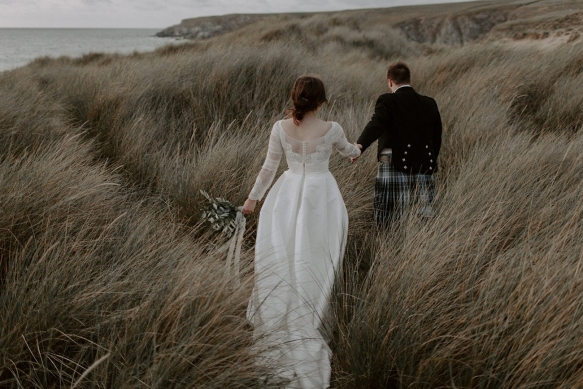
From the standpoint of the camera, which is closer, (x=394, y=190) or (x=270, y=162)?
(x=270, y=162)

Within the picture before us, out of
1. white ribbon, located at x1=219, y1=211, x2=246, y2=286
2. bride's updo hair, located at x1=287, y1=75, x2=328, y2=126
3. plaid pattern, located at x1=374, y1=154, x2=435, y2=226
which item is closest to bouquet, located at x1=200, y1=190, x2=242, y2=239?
white ribbon, located at x1=219, y1=211, x2=246, y2=286

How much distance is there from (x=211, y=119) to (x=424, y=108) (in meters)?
3.61

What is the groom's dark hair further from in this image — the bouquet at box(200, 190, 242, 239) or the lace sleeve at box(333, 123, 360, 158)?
the bouquet at box(200, 190, 242, 239)

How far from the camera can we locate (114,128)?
18.8ft

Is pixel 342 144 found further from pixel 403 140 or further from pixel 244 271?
pixel 244 271

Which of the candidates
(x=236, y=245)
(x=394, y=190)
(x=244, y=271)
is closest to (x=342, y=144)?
(x=394, y=190)

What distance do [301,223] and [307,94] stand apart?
89 centimetres

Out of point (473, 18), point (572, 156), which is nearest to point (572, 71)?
point (572, 156)

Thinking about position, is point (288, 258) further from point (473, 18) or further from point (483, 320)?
point (473, 18)

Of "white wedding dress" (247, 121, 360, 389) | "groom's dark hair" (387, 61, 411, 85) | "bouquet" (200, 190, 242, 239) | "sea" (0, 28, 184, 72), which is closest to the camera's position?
"white wedding dress" (247, 121, 360, 389)

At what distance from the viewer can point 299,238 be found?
119 inches

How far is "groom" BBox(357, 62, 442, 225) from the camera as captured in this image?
3.80 meters

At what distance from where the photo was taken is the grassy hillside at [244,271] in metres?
1.99

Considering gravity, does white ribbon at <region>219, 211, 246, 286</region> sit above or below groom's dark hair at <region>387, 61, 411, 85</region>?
below
